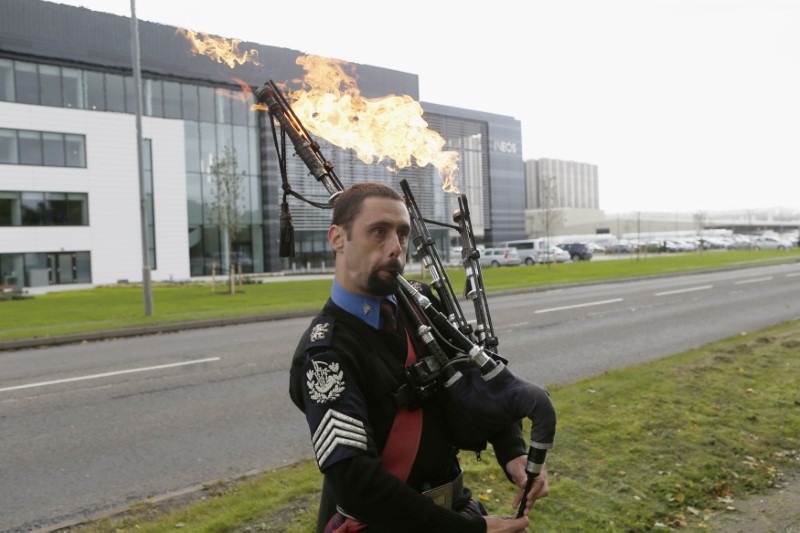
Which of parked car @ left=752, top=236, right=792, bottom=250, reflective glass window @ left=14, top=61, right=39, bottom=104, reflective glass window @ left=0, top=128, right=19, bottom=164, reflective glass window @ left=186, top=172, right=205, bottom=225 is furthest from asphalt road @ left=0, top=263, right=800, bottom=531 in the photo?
parked car @ left=752, top=236, right=792, bottom=250

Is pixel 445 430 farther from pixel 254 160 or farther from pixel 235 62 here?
pixel 254 160

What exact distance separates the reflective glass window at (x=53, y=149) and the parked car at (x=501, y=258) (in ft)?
94.0

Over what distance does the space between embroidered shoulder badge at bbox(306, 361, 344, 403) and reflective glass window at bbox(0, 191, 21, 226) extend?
39812mm

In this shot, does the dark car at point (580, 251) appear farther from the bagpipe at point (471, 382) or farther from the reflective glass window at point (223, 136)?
the bagpipe at point (471, 382)

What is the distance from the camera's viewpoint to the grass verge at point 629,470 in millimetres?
4168

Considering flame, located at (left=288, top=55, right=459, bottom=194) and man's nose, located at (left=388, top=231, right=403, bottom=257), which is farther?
flame, located at (left=288, top=55, right=459, bottom=194)

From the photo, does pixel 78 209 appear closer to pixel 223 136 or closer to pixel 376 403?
pixel 223 136

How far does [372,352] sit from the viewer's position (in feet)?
6.89

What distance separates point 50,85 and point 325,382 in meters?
41.7

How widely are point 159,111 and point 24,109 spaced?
25.1 feet

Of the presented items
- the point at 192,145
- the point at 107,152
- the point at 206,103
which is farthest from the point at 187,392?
the point at 206,103

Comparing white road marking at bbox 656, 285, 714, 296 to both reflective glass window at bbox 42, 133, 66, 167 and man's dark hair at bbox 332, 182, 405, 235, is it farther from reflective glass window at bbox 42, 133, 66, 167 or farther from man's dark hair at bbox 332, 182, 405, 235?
reflective glass window at bbox 42, 133, 66, 167

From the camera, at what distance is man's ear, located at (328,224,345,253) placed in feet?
7.09

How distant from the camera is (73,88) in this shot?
37.7 m
